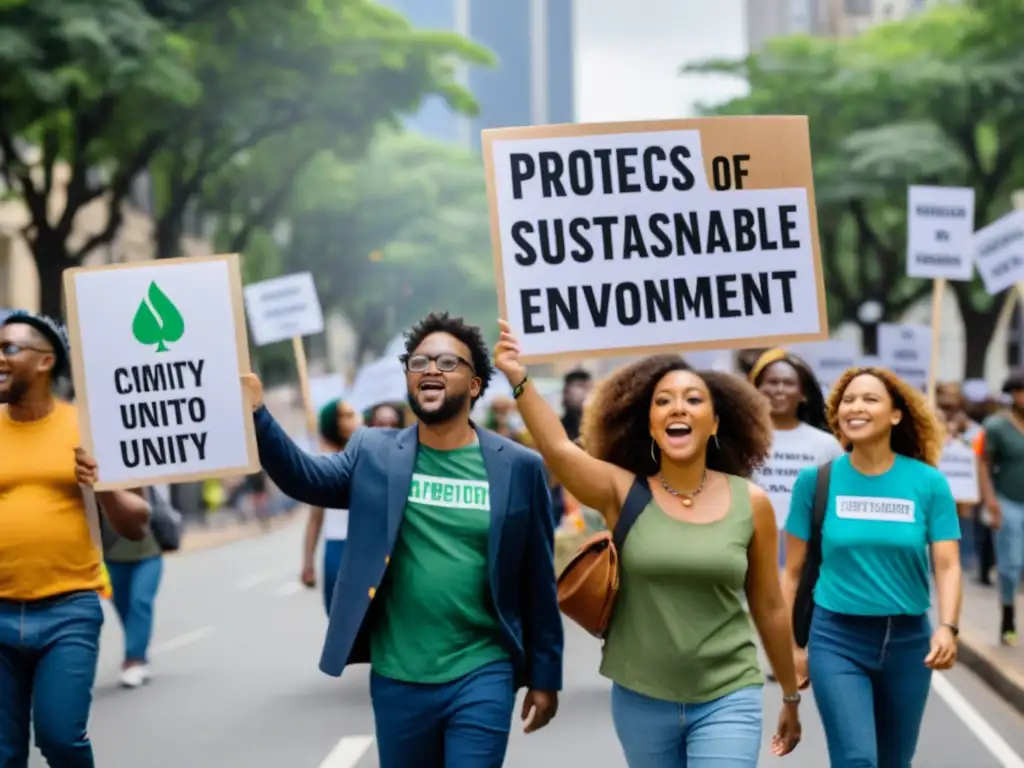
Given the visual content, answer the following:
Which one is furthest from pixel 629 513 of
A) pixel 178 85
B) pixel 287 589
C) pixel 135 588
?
pixel 178 85

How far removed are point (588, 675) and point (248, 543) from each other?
2315cm

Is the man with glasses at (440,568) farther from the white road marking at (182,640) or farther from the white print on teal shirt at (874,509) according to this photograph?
the white road marking at (182,640)

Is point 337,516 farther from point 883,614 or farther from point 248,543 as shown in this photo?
point 248,543

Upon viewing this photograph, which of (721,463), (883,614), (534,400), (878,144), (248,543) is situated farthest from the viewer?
(248,543)

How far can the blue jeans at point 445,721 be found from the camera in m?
5.15

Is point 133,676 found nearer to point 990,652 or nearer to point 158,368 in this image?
point 990,652

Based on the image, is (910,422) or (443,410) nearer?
(443,410)

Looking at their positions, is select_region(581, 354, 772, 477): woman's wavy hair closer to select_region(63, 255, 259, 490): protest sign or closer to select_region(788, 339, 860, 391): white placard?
select_region(63, 255, 259, 490): protest sign

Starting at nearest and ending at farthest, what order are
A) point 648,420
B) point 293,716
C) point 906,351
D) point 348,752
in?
point 648,420 < point 348,752 < point 293,716 < point 906,351

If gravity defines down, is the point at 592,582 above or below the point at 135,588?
above

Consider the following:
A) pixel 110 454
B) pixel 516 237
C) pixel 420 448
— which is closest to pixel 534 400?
pixel 420 448

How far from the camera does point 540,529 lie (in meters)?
5.42

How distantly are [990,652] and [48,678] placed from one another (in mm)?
7622

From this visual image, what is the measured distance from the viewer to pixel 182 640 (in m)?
14.9
